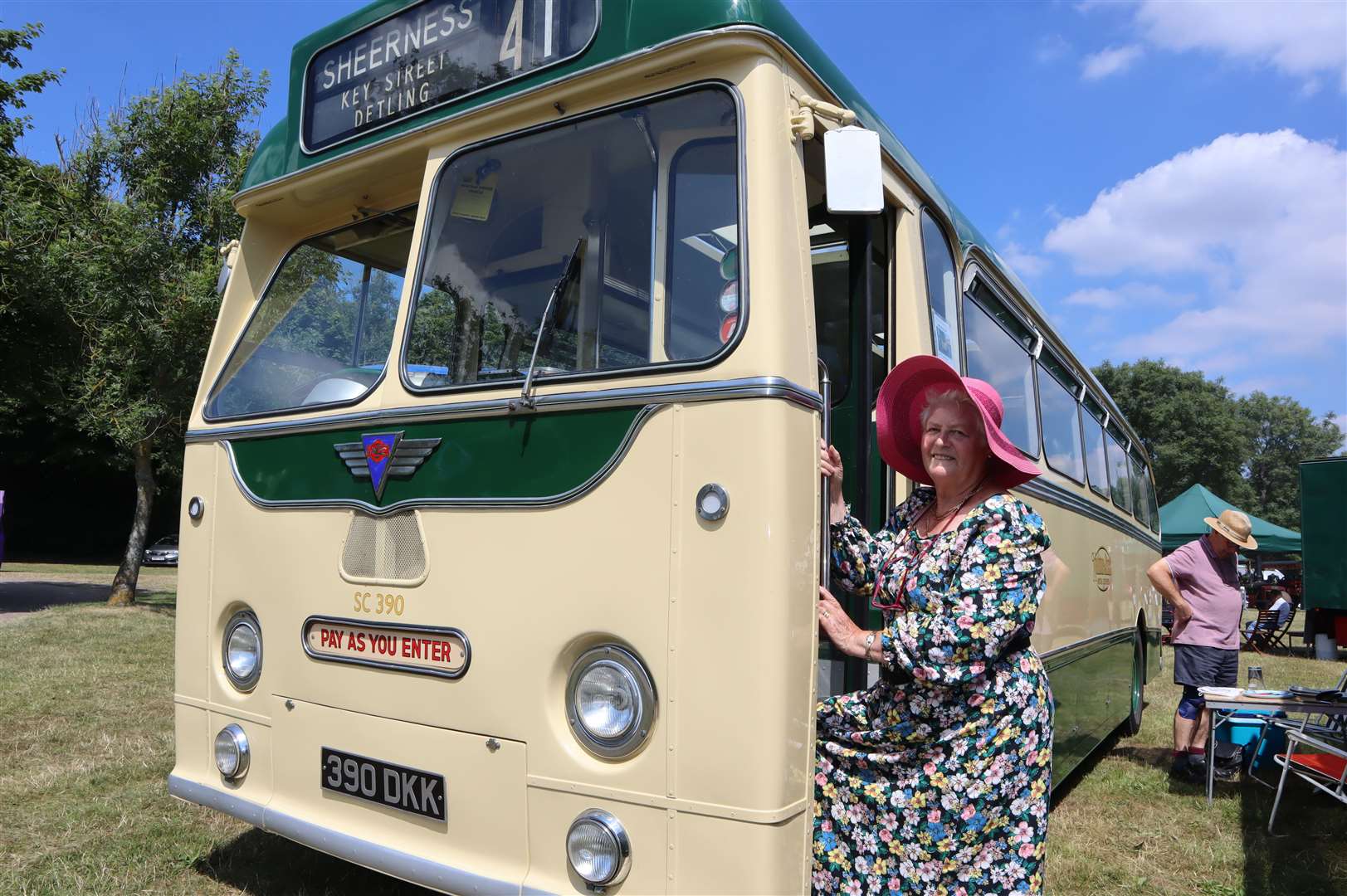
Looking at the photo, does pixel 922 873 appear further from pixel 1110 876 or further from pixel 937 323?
pixel 1110 876

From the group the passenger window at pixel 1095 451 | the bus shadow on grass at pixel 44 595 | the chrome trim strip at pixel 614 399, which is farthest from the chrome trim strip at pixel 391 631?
the bus shadow on grass at pixel 44 595

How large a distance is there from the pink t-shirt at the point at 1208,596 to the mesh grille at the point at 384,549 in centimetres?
596

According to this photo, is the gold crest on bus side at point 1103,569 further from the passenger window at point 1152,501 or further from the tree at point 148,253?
the tree at point 148,253

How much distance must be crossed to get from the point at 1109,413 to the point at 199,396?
692 centimetres

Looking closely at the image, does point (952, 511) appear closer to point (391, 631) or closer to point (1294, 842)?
point (391, 631)

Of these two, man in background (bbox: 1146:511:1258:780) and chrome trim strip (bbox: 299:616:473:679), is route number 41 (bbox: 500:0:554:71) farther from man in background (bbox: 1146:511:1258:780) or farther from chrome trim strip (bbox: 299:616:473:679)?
man in background (bbox: 1146:511:1258:780)

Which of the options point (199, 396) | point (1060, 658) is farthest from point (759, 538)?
point (1060, 658)

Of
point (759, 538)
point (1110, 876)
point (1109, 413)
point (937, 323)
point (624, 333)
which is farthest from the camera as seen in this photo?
point (1109, 413)

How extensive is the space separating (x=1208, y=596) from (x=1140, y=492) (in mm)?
3323

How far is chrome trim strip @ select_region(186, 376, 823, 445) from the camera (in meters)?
2.58

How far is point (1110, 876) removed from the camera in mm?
4707

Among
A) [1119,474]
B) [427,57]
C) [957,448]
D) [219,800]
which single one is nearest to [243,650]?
[219,800]

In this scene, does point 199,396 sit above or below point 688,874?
above

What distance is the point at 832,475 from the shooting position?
291 cm
